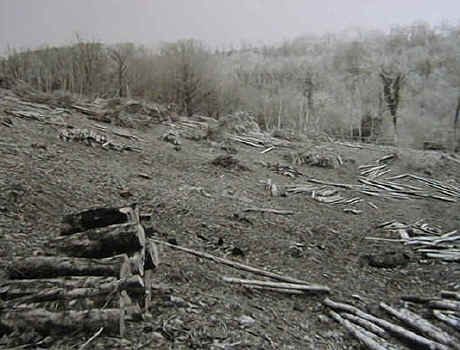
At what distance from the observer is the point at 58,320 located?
1914mm

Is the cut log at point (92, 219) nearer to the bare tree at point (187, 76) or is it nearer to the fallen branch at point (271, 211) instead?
the fallen branch at point (271, 211)

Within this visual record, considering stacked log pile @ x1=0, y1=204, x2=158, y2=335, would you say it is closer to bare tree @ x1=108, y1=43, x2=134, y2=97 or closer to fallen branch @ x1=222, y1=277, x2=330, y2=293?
fallen branch @ x1=222, y1=277, x2=330, y2=293

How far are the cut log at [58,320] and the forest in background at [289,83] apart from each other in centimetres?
1091

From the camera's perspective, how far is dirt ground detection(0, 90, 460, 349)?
252cm

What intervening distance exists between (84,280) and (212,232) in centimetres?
248

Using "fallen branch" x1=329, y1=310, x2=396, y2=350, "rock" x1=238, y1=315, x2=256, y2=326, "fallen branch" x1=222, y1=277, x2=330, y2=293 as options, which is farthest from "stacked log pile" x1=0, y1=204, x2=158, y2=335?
"fallen branch" x1=329, y1=310, x2=396, y2=350

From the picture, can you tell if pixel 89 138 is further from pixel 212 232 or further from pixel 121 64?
pixel 121 64

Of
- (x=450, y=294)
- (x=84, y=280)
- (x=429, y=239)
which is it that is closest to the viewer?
(x=84, y=280)

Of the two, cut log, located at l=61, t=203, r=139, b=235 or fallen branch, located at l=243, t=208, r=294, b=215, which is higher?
cut log, located at l=61, t=203, r=139, b=235

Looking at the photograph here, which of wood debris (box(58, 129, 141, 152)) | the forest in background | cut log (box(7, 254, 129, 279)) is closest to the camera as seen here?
cut log (box(7, 254, 129, 279))

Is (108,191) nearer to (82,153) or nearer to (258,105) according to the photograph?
(82,153)

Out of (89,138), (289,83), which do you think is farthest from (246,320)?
(289,83)

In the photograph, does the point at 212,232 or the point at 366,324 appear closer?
the point at 366,324

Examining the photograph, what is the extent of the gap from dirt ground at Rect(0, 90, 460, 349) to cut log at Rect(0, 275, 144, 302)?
262 mm
